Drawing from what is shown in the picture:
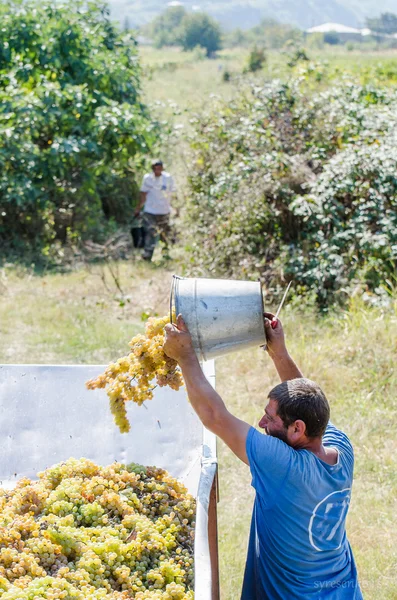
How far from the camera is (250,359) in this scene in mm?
6148

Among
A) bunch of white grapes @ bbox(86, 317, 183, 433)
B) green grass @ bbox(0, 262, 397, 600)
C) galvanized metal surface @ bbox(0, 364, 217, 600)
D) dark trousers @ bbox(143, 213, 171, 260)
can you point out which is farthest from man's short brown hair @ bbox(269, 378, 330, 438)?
dark trousers @ bbox(143, 213, 171, 260)

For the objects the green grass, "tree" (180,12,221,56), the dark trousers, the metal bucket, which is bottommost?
"tree" (180,12,221,56)

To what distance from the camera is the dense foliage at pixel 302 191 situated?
7227 mm

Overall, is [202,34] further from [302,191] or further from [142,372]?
[142,372]

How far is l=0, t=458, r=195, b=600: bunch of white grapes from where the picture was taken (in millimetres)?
2621

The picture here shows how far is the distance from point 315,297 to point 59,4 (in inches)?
268

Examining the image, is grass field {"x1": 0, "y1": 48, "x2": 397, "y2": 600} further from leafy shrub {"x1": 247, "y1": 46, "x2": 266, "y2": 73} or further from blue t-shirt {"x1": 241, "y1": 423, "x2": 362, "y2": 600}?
leafy shrub {"x1": 247, "y1": 46, "x2": 266, "y2": 73}

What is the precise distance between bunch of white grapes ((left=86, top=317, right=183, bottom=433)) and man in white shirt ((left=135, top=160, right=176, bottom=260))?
634 cm

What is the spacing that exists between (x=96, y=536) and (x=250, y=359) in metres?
3.37

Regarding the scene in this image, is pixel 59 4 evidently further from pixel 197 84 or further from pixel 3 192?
pixel 197 84

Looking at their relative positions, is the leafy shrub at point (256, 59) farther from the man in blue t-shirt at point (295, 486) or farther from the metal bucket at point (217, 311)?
the man in blue t-shirt at point (295, 486)

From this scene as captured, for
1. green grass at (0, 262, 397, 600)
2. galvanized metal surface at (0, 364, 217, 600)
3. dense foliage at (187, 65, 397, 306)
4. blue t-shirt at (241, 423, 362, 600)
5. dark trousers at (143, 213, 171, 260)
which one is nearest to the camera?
blue t-shirt at (241, 423, 362, 600)

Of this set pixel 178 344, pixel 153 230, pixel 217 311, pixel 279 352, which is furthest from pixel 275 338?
pixel 153 230

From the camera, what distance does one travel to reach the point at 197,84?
27.5m
